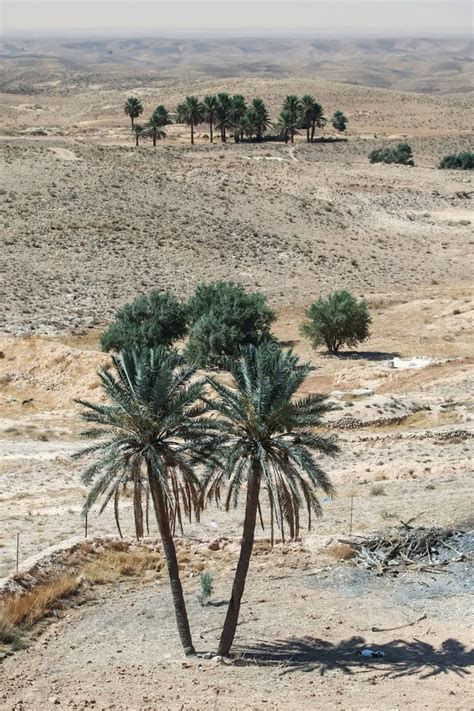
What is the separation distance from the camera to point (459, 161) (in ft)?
294

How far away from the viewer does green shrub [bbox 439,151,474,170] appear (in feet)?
291

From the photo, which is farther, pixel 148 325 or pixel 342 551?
pixel 148 325

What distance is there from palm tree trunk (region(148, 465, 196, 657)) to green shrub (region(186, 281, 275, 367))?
62.9ft

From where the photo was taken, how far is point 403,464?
86.0 ft

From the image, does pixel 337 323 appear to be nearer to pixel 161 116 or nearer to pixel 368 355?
pixel 368 355

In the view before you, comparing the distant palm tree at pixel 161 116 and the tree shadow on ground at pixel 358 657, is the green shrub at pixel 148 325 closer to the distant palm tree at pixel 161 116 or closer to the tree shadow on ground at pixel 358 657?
the tree shadow on ground at pixel 358 657

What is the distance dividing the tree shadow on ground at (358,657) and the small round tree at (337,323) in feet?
79.8

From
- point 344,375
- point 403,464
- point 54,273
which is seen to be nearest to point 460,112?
point 54,273

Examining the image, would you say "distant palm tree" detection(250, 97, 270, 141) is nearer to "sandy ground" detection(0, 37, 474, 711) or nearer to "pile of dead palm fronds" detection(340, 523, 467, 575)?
"sandy ground" detection(0, 37, 474, 711)

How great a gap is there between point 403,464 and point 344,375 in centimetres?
1070

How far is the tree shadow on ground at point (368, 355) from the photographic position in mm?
40250

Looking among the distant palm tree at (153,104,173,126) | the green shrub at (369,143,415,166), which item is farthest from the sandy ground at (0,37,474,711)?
the distant palm tree at (153,104,173,126)

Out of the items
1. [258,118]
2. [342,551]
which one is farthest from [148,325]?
[258,118]

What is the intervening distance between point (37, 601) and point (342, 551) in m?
6.28
